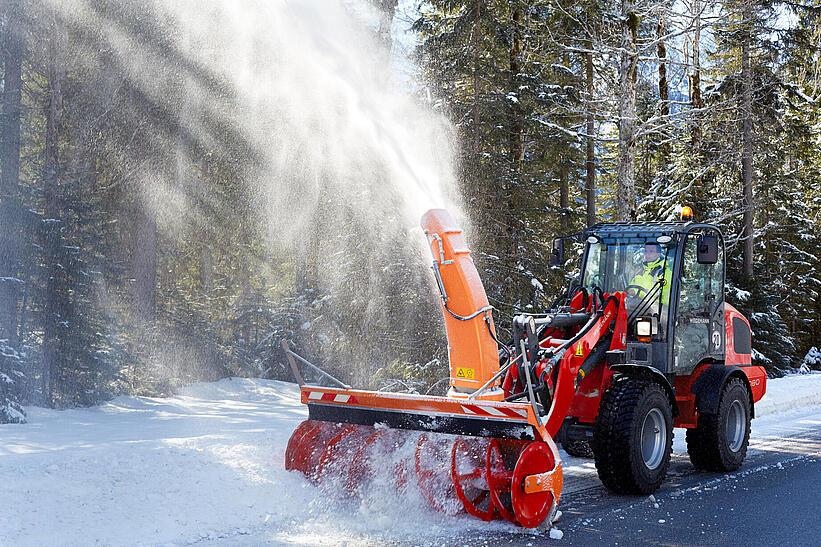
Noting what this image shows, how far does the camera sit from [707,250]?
294 inches

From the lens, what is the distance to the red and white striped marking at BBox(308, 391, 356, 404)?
6.98 m

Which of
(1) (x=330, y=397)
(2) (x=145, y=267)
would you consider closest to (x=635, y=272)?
(1) (x=330, y=397)

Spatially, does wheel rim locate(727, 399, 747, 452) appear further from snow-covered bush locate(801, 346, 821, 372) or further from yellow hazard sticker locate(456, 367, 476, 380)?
snow-covered bush locate(801, 346, 821, 372)

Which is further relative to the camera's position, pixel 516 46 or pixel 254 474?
pixel 516 46

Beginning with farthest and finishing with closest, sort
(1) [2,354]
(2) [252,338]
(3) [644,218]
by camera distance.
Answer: (3) [644,218]
(2) [252,338]
(1) [2,354]

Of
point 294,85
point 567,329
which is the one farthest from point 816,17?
point 567,329

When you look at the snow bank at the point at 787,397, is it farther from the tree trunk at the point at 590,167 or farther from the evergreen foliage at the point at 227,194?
the tree trunk at the point at 590,167

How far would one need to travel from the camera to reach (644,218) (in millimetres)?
25219

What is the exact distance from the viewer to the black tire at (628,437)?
680 centimetres

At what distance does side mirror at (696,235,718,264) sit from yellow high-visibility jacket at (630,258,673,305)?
0.53 meters

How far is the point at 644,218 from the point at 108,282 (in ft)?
55.1

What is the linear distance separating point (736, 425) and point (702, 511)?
241cm

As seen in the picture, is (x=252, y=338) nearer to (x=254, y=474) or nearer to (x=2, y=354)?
(x=2, y=354)

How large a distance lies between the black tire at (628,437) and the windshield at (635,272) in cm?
104
